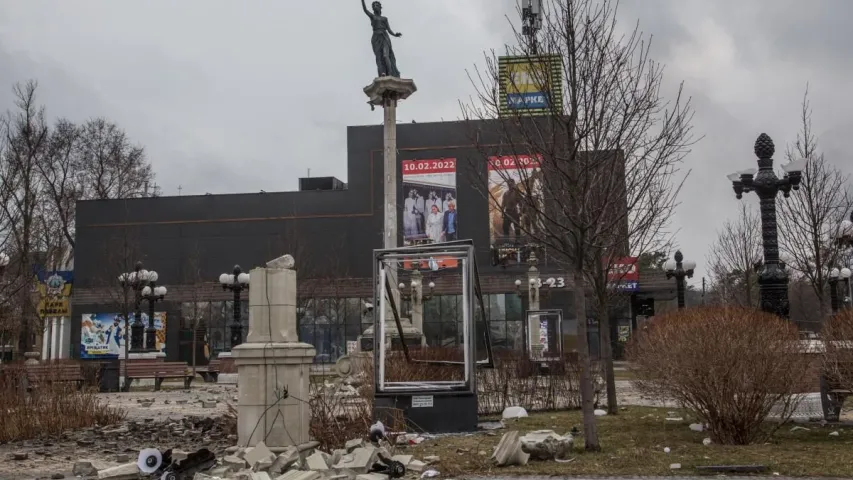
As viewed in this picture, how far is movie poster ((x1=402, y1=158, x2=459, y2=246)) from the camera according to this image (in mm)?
53750

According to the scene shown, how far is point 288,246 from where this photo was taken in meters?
53.2

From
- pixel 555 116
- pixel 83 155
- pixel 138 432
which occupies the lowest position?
pixel 138 432

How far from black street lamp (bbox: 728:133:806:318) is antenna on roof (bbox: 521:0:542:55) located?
6.28 m

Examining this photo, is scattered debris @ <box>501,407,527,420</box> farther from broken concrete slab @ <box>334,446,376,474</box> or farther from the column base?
broken concrete slab @ <box>334,446,376,474</box>

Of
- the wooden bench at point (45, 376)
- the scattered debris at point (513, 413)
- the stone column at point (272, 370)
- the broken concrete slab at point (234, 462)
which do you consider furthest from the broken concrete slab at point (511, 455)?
the wooden bench at point (45, 376)

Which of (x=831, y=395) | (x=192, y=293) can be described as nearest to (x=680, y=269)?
(x=831, y=395)

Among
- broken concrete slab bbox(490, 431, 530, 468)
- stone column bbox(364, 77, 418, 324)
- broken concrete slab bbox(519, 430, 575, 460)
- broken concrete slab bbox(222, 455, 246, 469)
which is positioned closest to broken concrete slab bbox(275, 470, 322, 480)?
broken concrete slab bbox(222, 455, 246, 469)

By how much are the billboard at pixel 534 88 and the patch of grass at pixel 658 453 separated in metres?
3.99

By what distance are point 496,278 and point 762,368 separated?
45.8m

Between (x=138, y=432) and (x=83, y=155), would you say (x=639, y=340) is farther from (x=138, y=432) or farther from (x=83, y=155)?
(x=83, y=155)

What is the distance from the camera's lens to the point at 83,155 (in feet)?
170

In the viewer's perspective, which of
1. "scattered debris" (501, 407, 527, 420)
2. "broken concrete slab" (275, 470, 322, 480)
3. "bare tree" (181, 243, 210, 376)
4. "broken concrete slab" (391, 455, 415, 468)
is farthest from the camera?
"bare tree" (181, 243, 210, 376)

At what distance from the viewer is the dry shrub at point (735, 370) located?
29.1 ft

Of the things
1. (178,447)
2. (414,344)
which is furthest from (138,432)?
(414,344)
